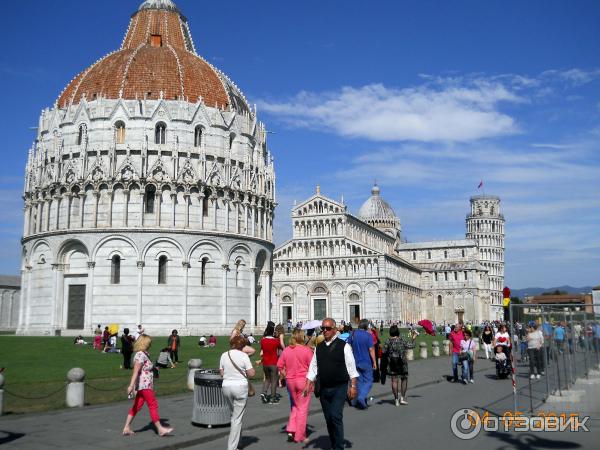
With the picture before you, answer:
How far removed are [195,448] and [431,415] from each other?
18.6 feet

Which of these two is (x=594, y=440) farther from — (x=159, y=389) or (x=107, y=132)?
(x=107, y=132)

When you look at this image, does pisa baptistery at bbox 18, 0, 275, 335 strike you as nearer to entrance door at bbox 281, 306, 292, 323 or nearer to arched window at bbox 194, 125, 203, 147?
arched window at bbox 194, 125, 203, 147

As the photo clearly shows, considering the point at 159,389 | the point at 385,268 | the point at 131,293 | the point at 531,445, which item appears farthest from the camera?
the point at 385,268

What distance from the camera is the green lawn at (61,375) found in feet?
50.6

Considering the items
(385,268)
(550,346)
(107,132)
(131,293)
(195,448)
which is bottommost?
(195,448)

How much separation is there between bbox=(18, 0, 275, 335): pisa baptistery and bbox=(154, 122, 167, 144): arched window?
3.5 inches

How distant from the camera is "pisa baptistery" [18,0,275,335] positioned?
1837 inches

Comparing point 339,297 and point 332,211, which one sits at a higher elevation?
point 332,211

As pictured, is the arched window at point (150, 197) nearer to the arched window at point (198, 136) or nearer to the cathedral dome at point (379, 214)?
the arched window at point (198, 136)

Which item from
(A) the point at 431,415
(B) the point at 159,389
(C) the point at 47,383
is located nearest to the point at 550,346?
(A) the point at 431,415

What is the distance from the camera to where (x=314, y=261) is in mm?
96500

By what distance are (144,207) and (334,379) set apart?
39201 mm
